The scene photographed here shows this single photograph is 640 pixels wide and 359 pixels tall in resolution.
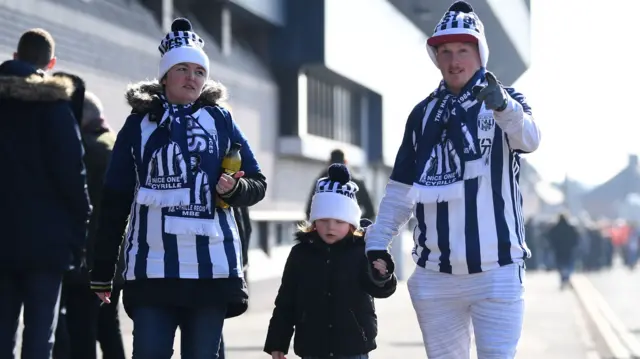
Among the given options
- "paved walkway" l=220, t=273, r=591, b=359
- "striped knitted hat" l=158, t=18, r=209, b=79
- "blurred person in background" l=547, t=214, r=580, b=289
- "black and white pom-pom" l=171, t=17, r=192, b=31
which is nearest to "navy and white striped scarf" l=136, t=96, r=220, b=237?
"striped knitted hat" l=158, t=18, r=209, b=79

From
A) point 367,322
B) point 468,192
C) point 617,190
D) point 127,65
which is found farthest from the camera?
point 617,190

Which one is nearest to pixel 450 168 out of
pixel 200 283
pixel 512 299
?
pixel 512 299

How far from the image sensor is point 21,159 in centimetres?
619

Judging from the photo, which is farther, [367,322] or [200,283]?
[367,322]

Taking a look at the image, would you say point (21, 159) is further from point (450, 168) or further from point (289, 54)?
point (289, 54)

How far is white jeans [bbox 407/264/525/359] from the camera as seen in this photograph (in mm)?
4828

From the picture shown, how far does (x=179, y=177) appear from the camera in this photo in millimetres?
4957

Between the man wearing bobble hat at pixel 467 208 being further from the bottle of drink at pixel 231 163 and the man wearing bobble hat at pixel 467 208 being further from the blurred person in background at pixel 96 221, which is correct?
the blurred person in background at pixel 96 221

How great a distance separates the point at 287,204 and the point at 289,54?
7.86 ft

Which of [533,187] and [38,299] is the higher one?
[533,187]

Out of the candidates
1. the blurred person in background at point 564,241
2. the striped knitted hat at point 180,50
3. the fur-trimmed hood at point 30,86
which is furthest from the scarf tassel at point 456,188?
the blurred person in background at point 564,241

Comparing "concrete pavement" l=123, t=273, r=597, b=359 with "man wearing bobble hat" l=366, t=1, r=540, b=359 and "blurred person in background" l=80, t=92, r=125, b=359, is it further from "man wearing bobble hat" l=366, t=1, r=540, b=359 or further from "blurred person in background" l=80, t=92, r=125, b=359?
"man wearing bobble hat" l=366, t=1, r=540, b=359

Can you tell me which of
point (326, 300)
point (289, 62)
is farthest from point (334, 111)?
point (326, 300)

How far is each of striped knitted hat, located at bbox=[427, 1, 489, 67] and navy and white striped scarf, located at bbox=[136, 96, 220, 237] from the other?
0.93 metres
